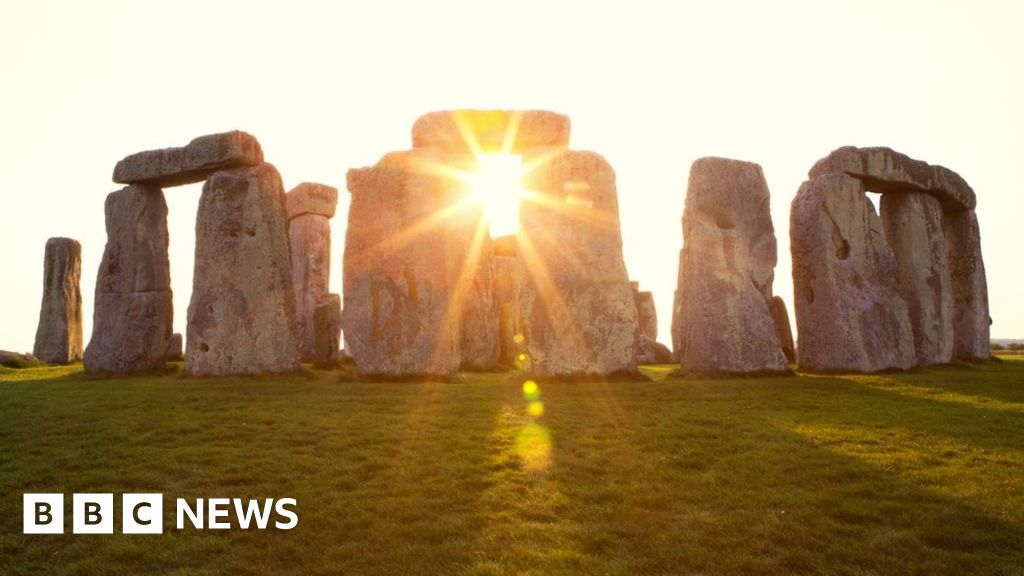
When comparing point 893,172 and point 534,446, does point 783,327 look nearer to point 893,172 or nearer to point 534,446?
point 893,172

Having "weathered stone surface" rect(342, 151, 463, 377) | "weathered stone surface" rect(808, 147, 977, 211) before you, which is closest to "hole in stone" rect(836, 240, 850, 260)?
"weathered stone surface" rect(808, 147, 977, 211)

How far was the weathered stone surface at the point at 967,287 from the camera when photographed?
1819cm

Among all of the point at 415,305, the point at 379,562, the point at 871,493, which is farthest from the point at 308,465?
the point at 415,305

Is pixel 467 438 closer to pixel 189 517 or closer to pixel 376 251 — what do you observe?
pixel 189 517

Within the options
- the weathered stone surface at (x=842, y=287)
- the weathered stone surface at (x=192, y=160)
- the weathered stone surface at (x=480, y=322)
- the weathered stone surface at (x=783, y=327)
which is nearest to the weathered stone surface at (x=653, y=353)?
the weathered stone surface at (x=783, y=327)

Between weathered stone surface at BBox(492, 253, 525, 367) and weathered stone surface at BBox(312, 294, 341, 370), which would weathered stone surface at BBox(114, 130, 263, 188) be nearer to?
weathered stone surface at BBox(312, 294, 341, 370)

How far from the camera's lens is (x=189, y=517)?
18.6 feet

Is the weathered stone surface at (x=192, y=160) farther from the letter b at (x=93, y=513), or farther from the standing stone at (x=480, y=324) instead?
the letter b at (x=93, y=513)

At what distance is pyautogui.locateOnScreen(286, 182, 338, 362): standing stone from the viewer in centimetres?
2089

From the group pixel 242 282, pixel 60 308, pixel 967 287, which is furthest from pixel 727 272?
pixel 60 308

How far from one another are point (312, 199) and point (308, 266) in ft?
6.23

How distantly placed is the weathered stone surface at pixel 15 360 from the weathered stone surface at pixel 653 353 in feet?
50.8

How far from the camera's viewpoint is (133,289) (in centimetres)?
1579

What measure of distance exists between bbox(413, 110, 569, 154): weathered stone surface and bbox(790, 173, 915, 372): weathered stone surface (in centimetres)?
509
